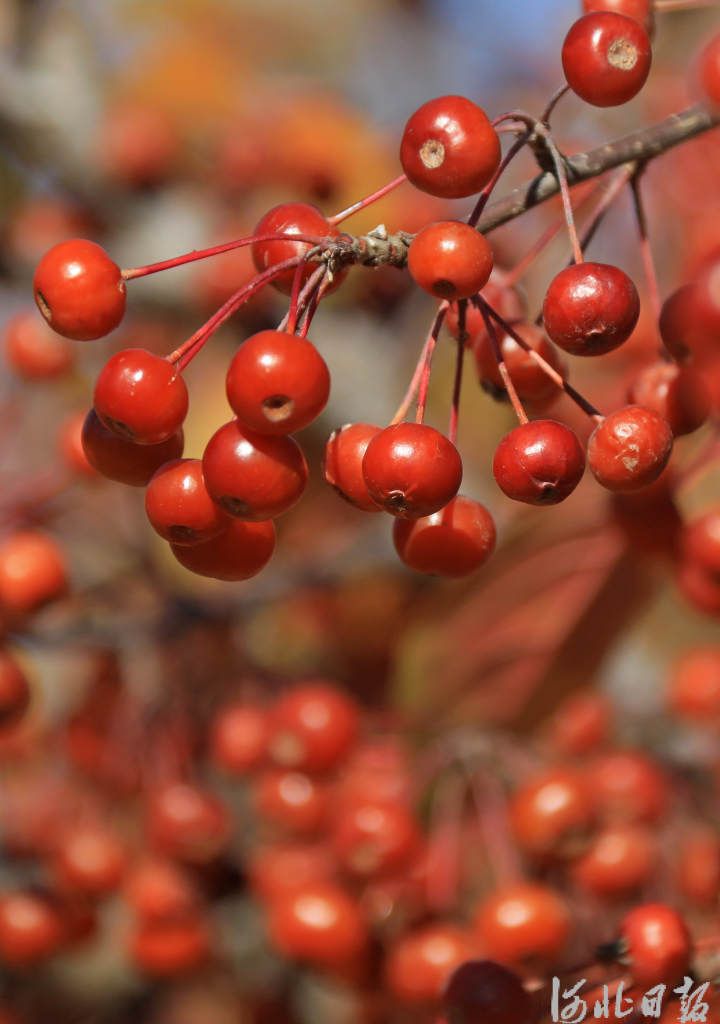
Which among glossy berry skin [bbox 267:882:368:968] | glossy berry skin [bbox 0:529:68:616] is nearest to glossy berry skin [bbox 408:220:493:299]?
glossy berry skin [bbox 0:529:68:616]

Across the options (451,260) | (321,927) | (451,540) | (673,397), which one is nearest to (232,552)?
(451,540)

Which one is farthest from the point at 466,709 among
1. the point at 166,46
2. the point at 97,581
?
the point at 166,46

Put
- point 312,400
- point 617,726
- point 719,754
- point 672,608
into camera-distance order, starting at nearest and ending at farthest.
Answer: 1. point 312,400
2. point 719,754
3. point 617,726
4. point 672,608

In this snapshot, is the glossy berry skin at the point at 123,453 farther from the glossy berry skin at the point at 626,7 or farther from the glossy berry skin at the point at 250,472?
the glossy berry skin at the point at 626,7

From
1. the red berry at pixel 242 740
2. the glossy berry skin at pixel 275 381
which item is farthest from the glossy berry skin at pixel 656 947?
the red berry at pixel 242 740

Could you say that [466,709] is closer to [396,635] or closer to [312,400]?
[396,635]

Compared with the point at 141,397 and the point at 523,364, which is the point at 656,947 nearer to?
the point at 523,364
